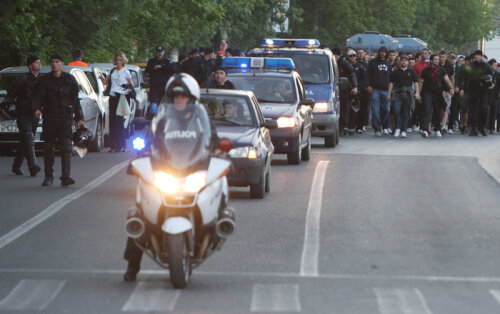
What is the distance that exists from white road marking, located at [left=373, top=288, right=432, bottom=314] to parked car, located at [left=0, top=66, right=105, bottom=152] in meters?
12.9

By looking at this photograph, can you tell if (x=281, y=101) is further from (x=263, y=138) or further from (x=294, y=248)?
(x=294, y=248)

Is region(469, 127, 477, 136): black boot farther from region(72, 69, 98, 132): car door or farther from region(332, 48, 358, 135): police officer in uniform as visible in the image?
region(72, 69, 98, 132): car door

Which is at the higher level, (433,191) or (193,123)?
(193,123)

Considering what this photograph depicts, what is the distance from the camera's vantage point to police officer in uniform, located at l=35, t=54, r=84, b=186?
16.3 m

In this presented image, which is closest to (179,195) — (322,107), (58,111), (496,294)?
(496,294)

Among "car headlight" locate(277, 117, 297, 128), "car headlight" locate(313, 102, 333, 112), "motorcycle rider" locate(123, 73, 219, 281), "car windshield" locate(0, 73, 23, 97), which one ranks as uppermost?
"motorcycle rider" locate(123, 73, 219, 281)

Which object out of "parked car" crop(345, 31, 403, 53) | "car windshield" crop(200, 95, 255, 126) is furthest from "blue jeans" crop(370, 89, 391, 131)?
"parked car" crop(345, 31, 403, 53)

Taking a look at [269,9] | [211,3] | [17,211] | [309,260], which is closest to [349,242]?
[309,260]

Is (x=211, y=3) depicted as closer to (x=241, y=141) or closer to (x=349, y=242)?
(x=241, y=141)

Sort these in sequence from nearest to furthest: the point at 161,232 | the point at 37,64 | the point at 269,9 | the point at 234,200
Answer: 1. the point at 161,232
2. the point at 234,200
3. the point at 37,64
4. the point at 269,9

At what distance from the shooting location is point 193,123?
9000 mm

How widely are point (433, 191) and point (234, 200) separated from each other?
2860mm

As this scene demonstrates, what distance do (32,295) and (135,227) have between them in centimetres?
84

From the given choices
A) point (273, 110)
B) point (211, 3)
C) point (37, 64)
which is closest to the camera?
point (37, 64)
